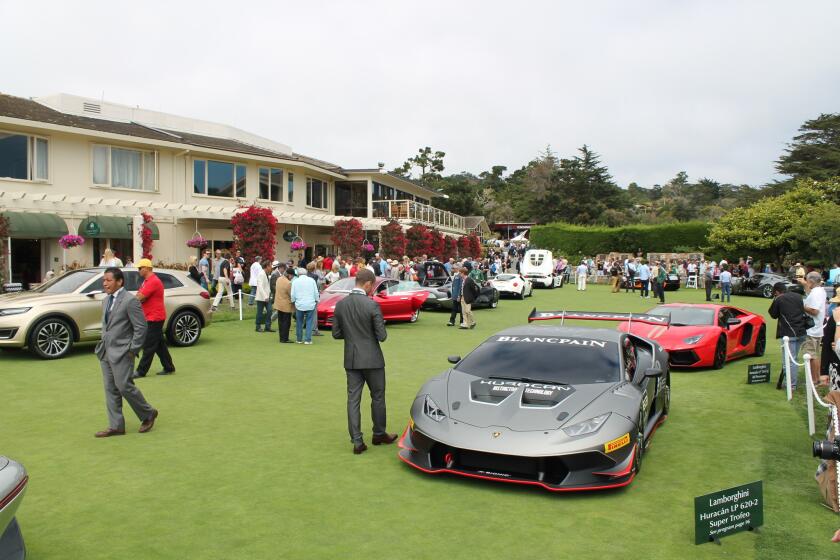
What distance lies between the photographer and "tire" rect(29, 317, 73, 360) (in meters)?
→ 11.7

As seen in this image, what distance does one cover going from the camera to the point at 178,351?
44.0 ft

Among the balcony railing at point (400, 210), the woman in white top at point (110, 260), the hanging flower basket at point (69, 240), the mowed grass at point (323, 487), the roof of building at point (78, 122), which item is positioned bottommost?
the mowed grass at point (323, 487)

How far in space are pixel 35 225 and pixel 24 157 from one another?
3.01 metres

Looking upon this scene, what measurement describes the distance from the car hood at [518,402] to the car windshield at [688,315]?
7.14 m

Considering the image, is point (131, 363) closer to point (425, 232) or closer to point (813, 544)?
point (813, 544)

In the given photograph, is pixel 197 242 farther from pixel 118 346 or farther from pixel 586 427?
pixel 586 427

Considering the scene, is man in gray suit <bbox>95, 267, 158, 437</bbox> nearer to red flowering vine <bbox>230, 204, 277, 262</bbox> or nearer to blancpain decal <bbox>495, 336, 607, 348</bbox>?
blancpain decal <bbox>495, 336, 607, 348</bbox>

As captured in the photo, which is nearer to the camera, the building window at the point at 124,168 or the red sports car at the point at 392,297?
the red sports car at the point at 392,297

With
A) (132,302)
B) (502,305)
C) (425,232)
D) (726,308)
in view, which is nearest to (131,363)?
(132,302)

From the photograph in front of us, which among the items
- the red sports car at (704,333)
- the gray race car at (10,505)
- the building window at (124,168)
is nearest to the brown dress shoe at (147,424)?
the gray race car at (10,505)

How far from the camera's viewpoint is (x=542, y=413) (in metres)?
5.88

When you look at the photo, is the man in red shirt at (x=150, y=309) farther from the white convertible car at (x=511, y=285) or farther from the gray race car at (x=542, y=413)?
the white convertible car at (x=511, y=285)

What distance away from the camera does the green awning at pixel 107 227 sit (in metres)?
23.4

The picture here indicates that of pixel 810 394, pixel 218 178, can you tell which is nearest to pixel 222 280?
pixel 218 178
